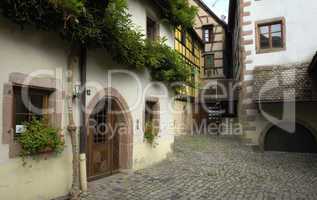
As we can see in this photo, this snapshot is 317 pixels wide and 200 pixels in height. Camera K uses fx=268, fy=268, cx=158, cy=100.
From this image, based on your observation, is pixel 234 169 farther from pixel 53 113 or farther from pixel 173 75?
pixel 53 113

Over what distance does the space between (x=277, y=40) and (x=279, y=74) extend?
1.55 meters

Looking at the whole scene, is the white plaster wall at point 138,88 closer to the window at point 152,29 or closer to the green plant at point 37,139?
the window at point 152,29

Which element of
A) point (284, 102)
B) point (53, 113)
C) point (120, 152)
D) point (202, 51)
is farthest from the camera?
point (202, 51)

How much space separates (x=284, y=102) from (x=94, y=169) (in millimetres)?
7730

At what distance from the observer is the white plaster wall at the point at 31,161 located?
3.61 meters

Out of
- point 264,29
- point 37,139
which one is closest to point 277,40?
point 264,29

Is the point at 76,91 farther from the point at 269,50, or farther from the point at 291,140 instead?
the point at 291,140

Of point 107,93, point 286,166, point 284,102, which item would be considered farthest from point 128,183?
point 284,102

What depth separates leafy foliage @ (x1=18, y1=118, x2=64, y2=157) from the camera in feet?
12.4

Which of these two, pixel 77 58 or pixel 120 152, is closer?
pixel 77 58

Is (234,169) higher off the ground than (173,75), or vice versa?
(173,75)

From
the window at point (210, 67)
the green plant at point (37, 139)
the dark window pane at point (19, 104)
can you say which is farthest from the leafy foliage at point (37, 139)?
the window at point (210, 67)

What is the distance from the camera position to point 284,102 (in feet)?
33.4

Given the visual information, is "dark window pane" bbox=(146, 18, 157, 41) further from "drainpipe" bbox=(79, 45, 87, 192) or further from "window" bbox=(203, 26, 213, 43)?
"window" bbox=(203, 26, 213, 43)
